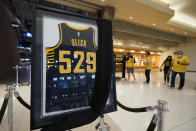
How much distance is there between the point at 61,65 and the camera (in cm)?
58

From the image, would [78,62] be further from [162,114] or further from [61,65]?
[162,114]

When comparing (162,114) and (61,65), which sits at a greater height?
(61,65)

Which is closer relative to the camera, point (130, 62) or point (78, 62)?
point (78, 62)

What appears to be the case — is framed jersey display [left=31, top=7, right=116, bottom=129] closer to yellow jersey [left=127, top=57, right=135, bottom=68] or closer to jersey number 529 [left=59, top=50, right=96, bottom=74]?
jersey number 529 [left=59, top=50, right=96, bottom=74]

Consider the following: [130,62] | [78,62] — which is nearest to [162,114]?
[78,62]

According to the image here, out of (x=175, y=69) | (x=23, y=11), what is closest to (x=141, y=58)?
(x=175, y=69)

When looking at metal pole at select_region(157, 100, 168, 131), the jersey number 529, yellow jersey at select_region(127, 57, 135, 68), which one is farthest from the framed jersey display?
yellow jersey at select_region(127, 57, 135, 68)

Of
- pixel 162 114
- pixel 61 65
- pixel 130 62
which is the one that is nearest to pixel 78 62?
pixel 61 65

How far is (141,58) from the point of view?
12.4 m

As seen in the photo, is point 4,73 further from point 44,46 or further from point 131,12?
point 131,12

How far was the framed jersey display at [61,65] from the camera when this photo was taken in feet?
1.66

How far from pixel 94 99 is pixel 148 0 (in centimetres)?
452

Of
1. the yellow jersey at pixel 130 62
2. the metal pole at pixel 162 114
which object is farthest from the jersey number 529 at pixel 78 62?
the yellow jersey at pixel 130 62

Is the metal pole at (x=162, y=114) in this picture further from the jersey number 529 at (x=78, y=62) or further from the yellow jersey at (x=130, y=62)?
the yellow jersey at (x=130, y=62)
